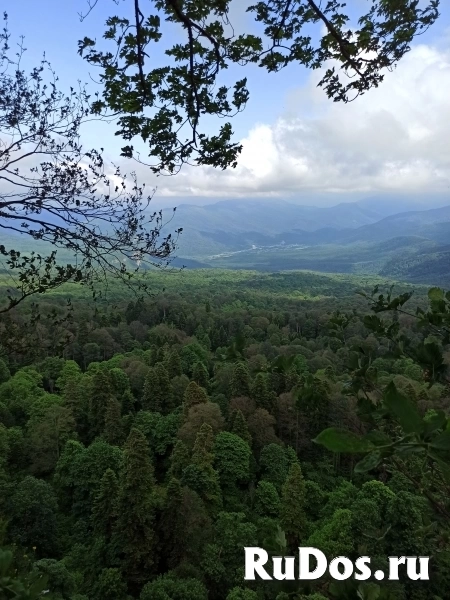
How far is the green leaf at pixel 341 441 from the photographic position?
964 millimetres

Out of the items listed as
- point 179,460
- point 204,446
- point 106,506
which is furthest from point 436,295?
point 179,460

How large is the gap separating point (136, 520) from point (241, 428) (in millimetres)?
7770

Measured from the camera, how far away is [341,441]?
98 centimetres

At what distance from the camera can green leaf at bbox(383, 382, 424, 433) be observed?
1.01 meters

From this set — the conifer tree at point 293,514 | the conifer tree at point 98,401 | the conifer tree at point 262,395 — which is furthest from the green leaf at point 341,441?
the conifer tree at point 98,401

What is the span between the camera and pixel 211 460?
1822cm

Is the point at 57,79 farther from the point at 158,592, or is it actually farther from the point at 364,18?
the point at 158,592

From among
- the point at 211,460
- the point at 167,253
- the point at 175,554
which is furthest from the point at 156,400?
the point at 167,253

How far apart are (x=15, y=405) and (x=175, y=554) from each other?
16260 millimetres

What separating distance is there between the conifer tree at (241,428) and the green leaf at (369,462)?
20751 millimetres

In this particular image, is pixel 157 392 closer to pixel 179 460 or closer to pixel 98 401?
pixel 98 401

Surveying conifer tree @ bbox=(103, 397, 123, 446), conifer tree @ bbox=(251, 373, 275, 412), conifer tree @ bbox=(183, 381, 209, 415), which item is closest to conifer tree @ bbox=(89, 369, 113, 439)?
conifer tree @ bbox=(103, 397, 123, 446)

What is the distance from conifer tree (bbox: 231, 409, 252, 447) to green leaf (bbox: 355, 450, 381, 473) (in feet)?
68.1

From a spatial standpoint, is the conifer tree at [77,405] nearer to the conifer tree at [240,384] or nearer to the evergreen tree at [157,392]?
the evergreen tree at [157,392]
